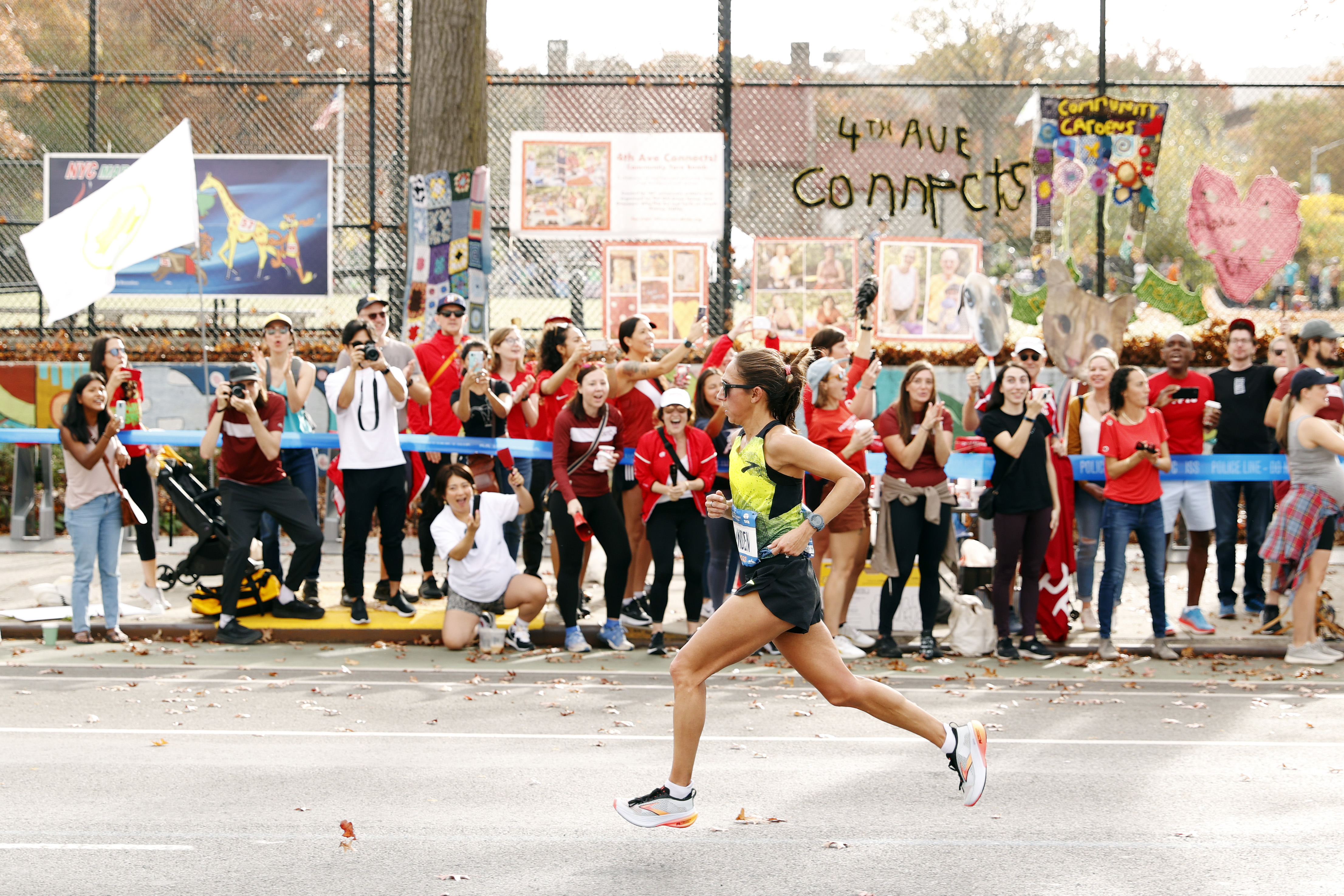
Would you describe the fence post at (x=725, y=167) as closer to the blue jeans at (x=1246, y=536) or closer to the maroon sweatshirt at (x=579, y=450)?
the maroon sweatshirt at (x=579, y=450)

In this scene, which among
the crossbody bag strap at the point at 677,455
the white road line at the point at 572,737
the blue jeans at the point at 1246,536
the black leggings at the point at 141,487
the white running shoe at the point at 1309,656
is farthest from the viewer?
the blue jeans at the point at 1246,536

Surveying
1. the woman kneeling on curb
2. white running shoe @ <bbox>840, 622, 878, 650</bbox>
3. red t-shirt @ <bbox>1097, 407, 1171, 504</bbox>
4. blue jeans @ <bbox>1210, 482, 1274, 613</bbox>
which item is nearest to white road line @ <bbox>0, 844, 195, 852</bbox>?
the woman kneeling on curb

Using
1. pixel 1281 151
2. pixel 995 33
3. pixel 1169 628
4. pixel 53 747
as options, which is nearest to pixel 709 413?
pixel 1169 628

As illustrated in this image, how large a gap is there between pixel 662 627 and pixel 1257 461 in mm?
4712

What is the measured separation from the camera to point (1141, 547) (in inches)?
388

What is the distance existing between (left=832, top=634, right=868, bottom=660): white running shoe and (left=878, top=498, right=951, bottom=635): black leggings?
22 cm

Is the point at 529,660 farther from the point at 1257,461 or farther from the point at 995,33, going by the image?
the point at 995,33

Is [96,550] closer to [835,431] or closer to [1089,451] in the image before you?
[835,431]

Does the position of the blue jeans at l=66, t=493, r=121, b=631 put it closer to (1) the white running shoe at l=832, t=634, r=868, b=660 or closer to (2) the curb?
(2) the curb

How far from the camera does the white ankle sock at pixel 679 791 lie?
5414mm

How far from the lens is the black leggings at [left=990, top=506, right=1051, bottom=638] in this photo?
955 centimetres

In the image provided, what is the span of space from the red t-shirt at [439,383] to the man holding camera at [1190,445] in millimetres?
5329

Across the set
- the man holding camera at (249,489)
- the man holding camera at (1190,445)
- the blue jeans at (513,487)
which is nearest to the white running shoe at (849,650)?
the blue jeans at (513,487)

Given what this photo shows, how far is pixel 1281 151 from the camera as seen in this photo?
16578 mm
